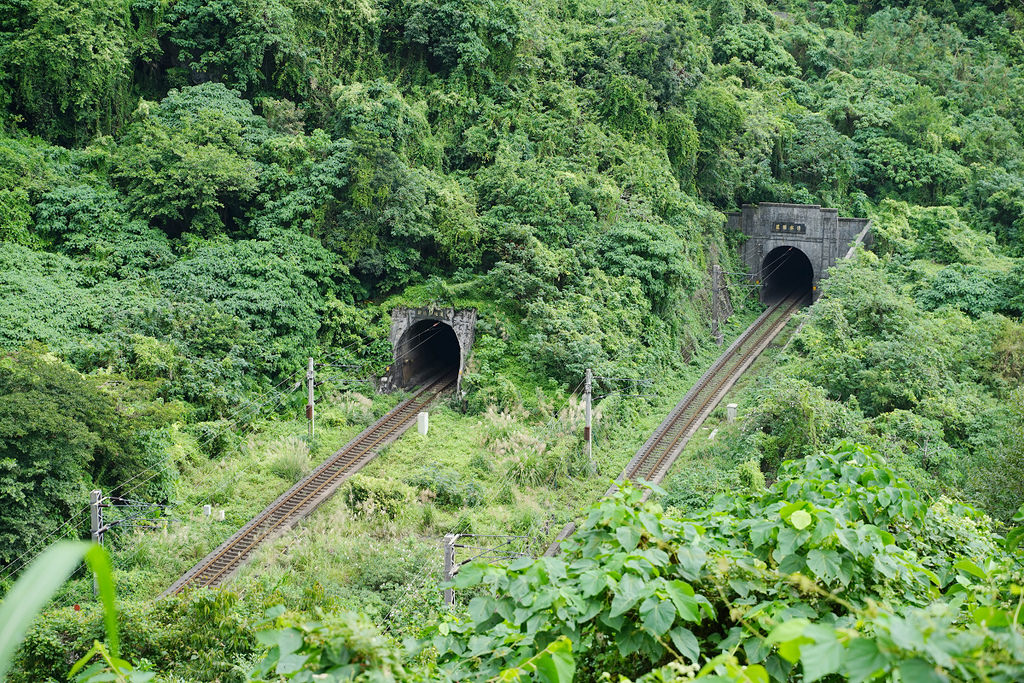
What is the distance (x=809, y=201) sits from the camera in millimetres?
33156

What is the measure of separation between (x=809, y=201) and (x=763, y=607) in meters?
30.7

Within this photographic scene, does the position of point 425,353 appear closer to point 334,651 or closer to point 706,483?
point 706,483

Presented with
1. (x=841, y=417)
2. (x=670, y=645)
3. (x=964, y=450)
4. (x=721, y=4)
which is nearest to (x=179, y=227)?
(x=841, y=417)

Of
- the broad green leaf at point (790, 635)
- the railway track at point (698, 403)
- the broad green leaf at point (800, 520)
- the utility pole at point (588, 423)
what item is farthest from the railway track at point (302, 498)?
the broad green leaf at point (790, 635)

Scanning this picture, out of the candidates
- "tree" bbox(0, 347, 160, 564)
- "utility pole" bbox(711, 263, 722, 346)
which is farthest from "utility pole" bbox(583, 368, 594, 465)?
"utility pole" bbox(711, 263, 722, 346)

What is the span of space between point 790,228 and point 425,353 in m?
15.0

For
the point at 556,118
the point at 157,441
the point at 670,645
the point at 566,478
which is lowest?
the point at 566,478

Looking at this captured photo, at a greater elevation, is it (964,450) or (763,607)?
(763,607)

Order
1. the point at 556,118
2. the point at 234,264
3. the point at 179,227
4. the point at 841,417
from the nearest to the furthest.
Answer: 1. the point at 841,417
2. the point at 234,264
3. the point at 179,227
4. the point at 556,118

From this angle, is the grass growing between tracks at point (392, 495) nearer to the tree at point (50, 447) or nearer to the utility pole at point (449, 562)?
the utility pole at point (449, 562)

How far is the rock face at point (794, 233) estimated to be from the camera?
32.0 m

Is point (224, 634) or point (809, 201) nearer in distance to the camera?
point (224, 634)

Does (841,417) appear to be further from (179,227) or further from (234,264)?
(179,227)

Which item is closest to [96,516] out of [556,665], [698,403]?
[556,665]
